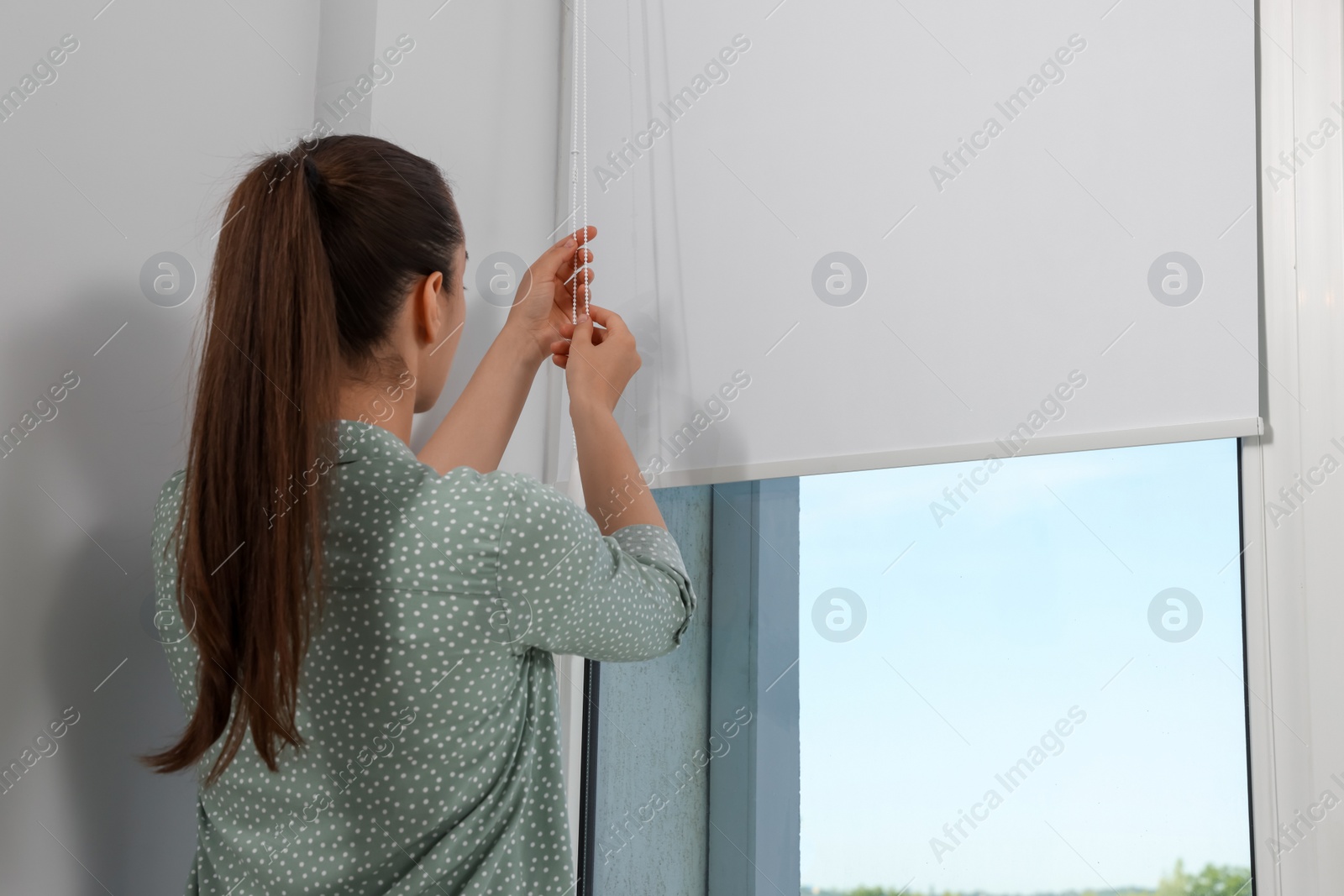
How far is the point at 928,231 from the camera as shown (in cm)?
107

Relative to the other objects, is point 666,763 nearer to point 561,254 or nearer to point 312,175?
point 561,254

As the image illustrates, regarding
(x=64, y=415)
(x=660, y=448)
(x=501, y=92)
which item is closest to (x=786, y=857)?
(x=660, y=448)

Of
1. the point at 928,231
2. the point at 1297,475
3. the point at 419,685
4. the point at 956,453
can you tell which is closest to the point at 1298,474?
the point at 1297,475

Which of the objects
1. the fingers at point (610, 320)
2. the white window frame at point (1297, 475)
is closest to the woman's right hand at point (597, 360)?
the fingers at point (610, 320)

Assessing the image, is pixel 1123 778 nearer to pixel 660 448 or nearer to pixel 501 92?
pixel 660 448

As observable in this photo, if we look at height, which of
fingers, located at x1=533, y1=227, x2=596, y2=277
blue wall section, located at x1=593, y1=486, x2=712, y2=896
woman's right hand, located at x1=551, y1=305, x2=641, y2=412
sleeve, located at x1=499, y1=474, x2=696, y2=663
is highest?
fingers, located at x1=533, y1=227, x2=596, y2=277

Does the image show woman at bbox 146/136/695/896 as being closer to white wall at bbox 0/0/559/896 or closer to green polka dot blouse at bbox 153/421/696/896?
green polka dot blouse at bbox 153/421/696/896

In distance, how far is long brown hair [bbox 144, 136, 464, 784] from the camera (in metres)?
0.77

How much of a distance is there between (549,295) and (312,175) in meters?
0.36

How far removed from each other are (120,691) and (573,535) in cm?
55

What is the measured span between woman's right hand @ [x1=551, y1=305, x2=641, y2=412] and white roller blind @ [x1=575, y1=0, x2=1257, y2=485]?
0.36 ft

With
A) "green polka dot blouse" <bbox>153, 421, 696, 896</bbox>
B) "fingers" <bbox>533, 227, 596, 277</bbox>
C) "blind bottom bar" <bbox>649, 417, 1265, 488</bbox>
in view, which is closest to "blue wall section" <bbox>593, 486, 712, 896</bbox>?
"blind bottom bar" <bbox>649, 417, 1265, 488</bbox>

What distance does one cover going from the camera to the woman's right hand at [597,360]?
113 centimetres

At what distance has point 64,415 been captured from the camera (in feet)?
3.19
